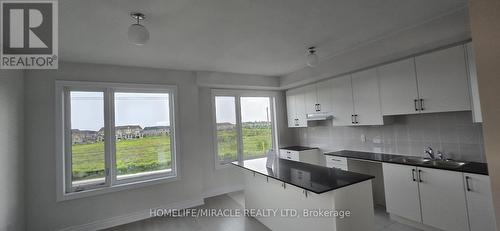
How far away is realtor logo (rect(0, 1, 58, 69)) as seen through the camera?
5.82 feet

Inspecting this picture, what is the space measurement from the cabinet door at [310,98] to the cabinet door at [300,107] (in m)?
0.09

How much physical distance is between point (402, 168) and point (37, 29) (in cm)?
441

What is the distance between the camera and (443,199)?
2.37 metres

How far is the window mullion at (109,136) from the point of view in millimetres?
3260

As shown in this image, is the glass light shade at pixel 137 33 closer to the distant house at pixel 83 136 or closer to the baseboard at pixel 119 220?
the distant house at pixel 83 136

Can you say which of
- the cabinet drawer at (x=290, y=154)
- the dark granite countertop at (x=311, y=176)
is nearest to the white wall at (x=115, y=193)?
the cabinet drawer at (x=290, y=154)

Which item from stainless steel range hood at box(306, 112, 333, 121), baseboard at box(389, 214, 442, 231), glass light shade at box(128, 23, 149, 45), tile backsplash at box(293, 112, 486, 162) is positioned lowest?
baseboard at box(389, 214, 442, 231)

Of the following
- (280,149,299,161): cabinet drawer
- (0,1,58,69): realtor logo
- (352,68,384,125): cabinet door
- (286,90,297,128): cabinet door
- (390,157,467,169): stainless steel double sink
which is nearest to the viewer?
(0,1,58,69): realtor logo

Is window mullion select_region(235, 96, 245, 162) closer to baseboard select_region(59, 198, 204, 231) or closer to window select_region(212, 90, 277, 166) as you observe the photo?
window select_region(212, 90, 277, 166)

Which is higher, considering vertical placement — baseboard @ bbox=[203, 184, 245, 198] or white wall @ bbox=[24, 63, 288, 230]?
white wall @ bbox=[24, 63, 288, 230]

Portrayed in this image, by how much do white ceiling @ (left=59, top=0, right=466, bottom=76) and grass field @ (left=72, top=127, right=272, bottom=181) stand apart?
1.34m

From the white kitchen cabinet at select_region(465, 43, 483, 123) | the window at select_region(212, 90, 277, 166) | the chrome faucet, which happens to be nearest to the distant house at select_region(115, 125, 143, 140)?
the window at select_region(212, 90, 277, 166)

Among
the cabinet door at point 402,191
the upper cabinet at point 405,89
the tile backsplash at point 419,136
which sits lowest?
the cabinet door at point 402,191

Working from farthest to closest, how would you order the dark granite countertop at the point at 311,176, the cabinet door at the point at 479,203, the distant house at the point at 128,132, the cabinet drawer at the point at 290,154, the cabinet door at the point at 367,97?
1. the cabinet drawer at the point at 290,154
2. the distant house at the point at 128,132
3. the cabinet door at the point at 367,97
4. the cabinet door at the point at 479,203
5. the dark granite countertop at the point at 311,176
